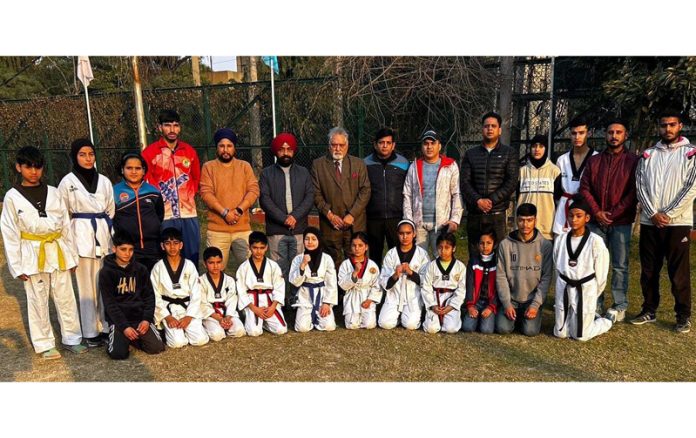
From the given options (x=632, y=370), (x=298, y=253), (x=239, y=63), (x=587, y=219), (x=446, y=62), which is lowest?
(x=632, y=370)

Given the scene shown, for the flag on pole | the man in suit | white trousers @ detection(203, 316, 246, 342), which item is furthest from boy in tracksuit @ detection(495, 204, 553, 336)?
the flag on pole

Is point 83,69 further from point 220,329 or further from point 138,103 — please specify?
point 220,329

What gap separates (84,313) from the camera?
446 centimetres

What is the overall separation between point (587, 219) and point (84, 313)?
4.53 meters

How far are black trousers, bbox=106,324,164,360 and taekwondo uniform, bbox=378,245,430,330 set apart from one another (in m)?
1.99

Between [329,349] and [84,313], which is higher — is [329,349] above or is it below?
below

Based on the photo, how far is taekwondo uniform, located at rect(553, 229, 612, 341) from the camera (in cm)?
440

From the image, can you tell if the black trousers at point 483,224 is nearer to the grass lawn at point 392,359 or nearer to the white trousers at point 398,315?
the white trousers at point 398,315

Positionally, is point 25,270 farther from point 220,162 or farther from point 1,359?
point 220,162

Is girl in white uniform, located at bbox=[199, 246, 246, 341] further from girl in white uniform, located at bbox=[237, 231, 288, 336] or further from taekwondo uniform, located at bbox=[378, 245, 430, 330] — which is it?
taekwondo uniform, located at bbox=[378, 245, 430, 330]

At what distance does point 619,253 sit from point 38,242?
511 cm

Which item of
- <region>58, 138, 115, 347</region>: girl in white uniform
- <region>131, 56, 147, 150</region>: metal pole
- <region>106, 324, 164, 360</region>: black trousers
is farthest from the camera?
<region>131, 56, 147, 150</region>: metal pole

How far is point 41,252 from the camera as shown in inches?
162

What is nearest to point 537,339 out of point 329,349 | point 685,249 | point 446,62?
point 685,249
